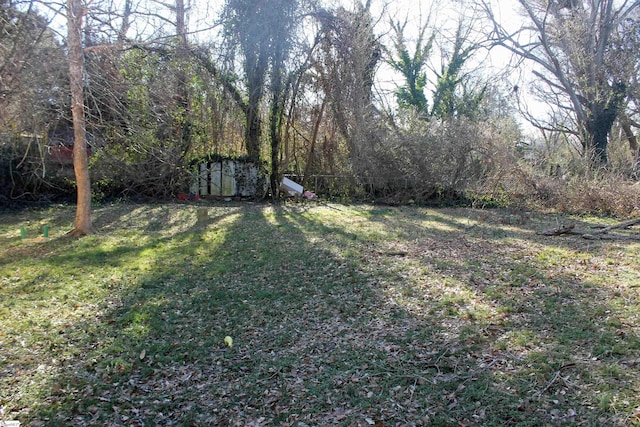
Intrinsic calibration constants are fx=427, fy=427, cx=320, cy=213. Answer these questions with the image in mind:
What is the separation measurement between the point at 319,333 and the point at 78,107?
531 centimetres

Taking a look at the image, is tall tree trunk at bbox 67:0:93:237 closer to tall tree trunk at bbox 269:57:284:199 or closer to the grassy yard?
the grassy yard

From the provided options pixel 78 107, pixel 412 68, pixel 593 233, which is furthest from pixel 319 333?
pixel 412 68

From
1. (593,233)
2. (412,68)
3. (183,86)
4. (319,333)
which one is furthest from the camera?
(412,68)

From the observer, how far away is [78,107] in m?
→ 6.64

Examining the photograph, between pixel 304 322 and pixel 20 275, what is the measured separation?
384 centimetres

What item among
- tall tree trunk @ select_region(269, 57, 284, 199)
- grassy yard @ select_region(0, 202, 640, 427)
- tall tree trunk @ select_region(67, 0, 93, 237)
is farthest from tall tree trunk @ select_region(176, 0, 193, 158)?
grassy yard @ select_region(0, 202, 640, 427)

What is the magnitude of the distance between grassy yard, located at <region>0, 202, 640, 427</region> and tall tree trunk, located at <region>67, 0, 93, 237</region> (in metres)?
0.58

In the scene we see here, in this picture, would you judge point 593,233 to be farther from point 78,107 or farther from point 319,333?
point 78,107

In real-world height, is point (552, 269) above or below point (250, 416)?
above

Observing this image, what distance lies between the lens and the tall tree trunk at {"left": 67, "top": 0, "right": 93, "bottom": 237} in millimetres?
5879

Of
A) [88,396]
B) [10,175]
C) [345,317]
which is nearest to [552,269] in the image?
[345,317]

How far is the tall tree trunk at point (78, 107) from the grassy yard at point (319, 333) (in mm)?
579

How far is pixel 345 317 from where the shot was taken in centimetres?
445

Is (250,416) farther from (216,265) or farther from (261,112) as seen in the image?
(261,112)
